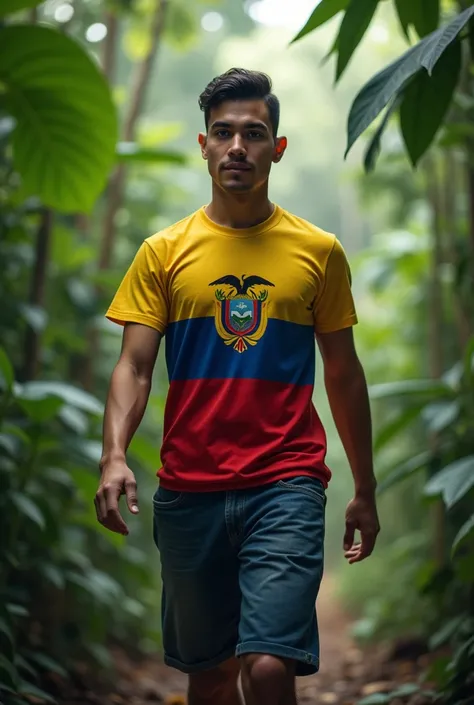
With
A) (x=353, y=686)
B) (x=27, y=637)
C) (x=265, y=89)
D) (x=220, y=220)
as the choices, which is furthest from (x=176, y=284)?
(x=353, y=686)

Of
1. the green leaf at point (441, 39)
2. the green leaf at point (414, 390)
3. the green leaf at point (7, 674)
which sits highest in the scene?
the green leaf at point (441, 39)

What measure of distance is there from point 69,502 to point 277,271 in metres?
2.21

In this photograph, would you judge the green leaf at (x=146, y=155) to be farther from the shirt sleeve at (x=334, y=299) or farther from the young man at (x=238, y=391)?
the shirt sleeve at (x=334, y=299)

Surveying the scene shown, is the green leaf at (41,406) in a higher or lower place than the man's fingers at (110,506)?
lower

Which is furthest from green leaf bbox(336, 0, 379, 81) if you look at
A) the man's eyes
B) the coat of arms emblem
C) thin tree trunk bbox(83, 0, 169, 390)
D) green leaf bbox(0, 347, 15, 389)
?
thin tree trunk bbox(83, 0, 169, 390)

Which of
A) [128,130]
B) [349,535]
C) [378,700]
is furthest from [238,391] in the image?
[128,130]

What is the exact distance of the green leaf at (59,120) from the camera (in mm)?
3420

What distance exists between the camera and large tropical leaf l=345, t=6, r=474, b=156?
7.15ft

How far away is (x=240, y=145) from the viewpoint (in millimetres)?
2213

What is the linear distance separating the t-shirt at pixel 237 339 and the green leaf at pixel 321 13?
19.4 inches

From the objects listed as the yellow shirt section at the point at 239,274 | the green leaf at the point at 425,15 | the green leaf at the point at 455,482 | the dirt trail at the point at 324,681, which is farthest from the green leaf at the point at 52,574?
the green leaf at the point at 425,15

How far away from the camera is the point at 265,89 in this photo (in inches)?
90.0

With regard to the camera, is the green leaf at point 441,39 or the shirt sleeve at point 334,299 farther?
the shirt sleeve at point 334,299

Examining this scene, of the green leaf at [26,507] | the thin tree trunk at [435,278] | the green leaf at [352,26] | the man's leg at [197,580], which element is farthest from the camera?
the thin tree trunk at [435,278]
